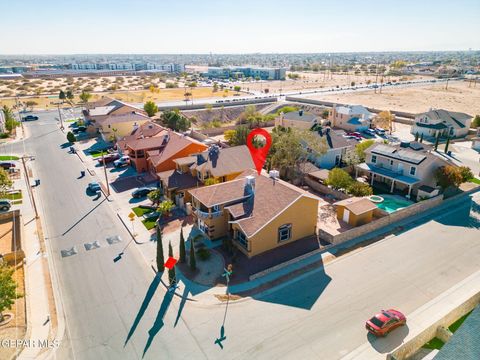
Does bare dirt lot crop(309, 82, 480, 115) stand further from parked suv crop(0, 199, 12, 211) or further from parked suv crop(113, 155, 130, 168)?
parked suv crop(0, 199, 12, 211)

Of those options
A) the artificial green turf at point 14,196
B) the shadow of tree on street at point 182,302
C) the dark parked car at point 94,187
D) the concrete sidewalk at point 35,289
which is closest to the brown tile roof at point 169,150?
the dark parked car at point 94,187

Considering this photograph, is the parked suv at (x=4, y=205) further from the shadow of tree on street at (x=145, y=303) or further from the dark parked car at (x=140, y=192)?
the shadow of tree on street at (x=145, y=303)

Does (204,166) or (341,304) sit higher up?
(204,166)

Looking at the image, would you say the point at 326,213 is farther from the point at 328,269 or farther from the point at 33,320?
the point at 33,320

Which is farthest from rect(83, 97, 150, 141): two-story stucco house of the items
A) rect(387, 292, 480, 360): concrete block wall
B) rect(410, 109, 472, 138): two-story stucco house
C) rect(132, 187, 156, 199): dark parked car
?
rect(410, 109, 472, 138): two-story stucco house

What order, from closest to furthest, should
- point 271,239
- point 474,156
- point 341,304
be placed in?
point 341,304
point 271,239
point 474,156

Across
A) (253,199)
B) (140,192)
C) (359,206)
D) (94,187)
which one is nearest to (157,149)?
(140,192)

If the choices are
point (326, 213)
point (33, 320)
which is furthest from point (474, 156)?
point (33, 320)

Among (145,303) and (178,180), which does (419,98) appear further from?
(145,303)
